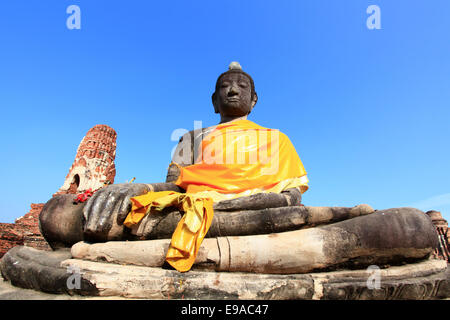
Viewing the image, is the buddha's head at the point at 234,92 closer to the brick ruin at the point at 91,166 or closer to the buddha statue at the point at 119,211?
the buddha statue at the point at 119,211

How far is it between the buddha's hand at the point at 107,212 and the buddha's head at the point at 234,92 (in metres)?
2.23

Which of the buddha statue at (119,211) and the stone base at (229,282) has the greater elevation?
the buddha statue at (119,211)

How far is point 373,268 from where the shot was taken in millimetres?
2025

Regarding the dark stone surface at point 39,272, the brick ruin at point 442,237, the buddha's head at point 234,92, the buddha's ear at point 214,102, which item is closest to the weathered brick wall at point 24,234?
the buddha's ear at point 214,102

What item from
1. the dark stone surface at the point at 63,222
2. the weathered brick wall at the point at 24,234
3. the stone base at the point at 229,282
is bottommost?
the weathered brick wall at the point at 24,234

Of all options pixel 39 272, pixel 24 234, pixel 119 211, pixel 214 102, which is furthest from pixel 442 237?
pixel 24 234

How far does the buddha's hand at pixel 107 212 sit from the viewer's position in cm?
216

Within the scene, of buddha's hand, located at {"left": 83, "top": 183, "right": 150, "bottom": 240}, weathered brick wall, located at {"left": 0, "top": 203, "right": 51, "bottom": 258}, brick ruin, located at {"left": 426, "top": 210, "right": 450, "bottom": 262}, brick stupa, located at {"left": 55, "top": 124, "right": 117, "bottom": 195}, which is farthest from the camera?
brick stupa, located at {"left": 55, "top": 124, "right": 117, "bottom": 195}

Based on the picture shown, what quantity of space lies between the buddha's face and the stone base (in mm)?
2664

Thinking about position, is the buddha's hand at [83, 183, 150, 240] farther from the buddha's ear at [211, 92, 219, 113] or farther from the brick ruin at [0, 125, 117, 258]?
the brick ruin at [0, 125, 117, 258]

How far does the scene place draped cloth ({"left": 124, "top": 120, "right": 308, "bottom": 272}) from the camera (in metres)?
2.26

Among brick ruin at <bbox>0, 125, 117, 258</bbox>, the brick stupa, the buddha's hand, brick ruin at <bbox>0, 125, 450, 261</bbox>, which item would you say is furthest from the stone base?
the brick stupa
